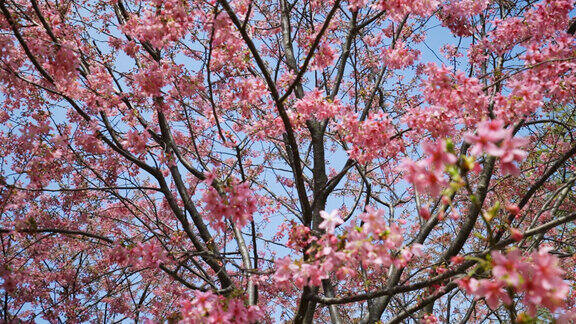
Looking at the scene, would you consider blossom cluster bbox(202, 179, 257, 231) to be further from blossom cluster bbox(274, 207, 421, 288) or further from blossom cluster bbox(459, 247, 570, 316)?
blossom cluster bbox(459, 247, 570, 316)

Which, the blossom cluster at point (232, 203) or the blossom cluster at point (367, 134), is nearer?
the blossom cluster at point (232, 203)

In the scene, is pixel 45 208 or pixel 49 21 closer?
pixel 49 21

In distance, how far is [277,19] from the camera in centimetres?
692

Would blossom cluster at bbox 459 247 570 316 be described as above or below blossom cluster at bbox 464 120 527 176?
below

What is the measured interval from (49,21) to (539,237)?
254 inches

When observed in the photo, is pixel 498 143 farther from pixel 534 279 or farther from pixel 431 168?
pixel 534 279

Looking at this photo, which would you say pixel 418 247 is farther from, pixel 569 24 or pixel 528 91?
pixel 569 24

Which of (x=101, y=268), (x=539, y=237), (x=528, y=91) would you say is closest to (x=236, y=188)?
(x=528, y=91)

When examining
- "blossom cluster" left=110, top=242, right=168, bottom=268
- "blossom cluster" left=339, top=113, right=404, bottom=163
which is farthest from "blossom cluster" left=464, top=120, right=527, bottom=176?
"blossom cluster" left=110, top=242, right=168, bottom=268

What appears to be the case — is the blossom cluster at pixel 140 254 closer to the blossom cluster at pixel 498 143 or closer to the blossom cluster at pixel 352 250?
the blossom cluster at pixel 352 250

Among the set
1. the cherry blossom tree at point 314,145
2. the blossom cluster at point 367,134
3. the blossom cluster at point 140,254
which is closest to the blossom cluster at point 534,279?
the cherry blossom tree at point 314,145

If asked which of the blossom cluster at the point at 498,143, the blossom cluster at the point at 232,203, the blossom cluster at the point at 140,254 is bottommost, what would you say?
the blossom cluster at the point at 498,143

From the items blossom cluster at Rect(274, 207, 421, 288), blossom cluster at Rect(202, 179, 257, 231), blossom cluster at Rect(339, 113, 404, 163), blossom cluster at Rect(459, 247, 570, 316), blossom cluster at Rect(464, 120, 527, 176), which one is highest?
blossom cluster at Rect(339, 113, 404, 163)

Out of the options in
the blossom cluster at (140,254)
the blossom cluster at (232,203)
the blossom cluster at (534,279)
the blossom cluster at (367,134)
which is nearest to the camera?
the blossom cluster at (534,279)
